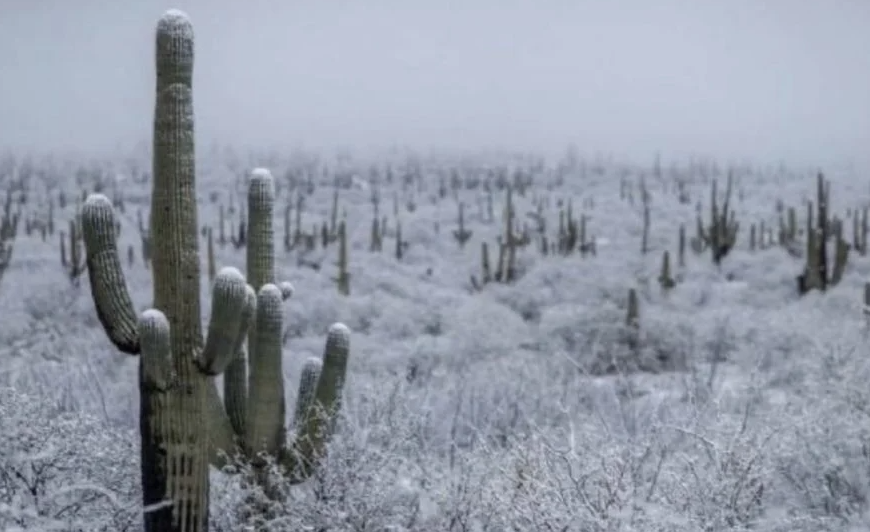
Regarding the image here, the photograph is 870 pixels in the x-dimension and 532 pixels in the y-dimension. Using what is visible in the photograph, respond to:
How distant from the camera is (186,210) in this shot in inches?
216

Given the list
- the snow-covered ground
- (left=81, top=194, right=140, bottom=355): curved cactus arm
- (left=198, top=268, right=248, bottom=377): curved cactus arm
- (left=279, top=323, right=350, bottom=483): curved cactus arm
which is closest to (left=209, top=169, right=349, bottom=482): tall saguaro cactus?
(left=279, top=323, right=350, bottom=483): curved cactus arm

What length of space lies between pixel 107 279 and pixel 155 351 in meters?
0.52

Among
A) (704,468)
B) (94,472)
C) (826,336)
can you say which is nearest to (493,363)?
(826,336)

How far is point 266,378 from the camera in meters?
6.36

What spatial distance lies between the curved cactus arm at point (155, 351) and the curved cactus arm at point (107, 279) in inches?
7.4

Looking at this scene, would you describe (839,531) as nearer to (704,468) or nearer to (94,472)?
(704,468)

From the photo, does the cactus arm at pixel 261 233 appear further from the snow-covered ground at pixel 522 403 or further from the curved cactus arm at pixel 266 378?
the snow-covered ground at pixel 522 403

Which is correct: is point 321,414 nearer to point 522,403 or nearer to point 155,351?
point 155,351

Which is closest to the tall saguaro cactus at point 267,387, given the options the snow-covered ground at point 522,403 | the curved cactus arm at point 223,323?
the snow-covered ground at point 522,403

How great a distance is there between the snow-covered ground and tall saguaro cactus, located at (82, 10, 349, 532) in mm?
451

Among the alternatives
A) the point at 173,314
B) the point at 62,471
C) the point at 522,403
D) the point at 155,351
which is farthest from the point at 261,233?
the point at 522,403

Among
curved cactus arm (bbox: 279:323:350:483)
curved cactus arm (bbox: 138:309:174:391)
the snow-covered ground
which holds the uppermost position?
curved cactus arm (bbox: 138:309:174:391)

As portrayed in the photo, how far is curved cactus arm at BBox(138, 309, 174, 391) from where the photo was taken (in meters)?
5.13

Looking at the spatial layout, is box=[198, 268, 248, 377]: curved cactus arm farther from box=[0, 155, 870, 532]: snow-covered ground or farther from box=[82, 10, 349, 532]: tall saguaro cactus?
box=[0, 155, 870, 532]: snow-covered ground
